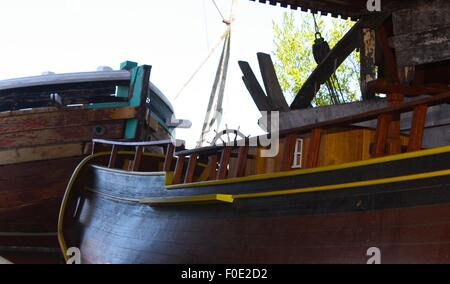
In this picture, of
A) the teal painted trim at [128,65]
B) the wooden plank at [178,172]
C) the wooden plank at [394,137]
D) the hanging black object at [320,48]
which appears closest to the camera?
the wooden plank at [394,137]

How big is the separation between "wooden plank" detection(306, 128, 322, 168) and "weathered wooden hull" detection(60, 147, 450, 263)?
217 millimetres

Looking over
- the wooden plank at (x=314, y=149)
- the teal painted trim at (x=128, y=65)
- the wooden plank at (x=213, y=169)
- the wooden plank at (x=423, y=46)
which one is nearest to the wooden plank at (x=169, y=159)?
the wooden plank at (x=213, y=169)

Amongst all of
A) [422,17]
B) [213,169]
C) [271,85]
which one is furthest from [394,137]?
[271,85]

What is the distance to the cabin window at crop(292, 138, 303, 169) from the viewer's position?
4559mm

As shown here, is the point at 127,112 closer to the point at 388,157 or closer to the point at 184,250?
the point at 184,250

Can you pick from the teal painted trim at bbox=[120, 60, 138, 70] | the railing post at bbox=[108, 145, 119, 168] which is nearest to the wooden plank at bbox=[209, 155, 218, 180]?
the railing post at bbox=[108, 145, 119, 168]

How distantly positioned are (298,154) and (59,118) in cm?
542

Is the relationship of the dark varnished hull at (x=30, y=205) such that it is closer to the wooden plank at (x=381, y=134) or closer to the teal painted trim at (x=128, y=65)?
the teal painted trim at (x=128, y=65)

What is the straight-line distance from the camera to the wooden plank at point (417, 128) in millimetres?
3654

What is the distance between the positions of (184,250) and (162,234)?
0.53 meters

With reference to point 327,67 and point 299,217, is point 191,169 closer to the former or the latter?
point 299,217

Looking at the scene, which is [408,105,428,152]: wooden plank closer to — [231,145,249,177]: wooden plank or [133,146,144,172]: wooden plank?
[231,145,249,177]: wooden plank

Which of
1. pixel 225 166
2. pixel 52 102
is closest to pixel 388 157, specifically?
pixel 225 166

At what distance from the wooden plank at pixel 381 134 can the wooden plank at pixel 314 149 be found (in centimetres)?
52
